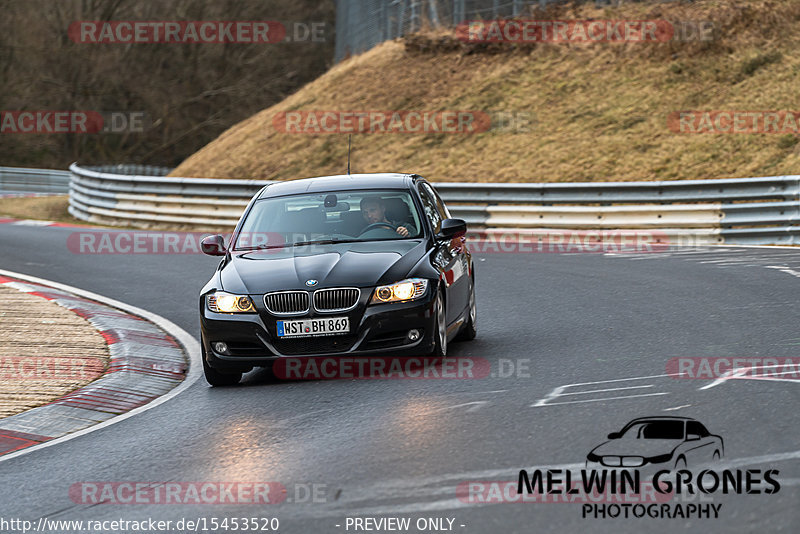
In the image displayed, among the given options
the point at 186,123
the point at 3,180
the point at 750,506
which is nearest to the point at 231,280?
the point at 750,506

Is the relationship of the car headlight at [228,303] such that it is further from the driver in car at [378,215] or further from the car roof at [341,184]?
the car roof at [341,184]

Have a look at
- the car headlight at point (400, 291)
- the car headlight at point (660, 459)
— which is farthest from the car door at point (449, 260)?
the car headlight at point (660, 459)

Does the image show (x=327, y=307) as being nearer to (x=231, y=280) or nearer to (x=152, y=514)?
(x=231, y=280)

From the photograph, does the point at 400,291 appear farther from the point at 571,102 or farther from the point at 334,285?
the point at 571,102

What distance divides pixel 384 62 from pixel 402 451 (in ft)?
108

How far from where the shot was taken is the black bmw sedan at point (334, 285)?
8664 mm

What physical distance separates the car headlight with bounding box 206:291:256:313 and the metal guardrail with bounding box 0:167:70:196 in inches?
1489

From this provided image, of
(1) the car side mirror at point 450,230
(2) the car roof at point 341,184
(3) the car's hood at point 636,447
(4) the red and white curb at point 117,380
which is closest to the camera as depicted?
(3) the car's hood at point 636,447

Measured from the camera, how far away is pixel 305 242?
984 cm

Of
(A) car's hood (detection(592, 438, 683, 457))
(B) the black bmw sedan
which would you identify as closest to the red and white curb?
(B) the black bmw sedan

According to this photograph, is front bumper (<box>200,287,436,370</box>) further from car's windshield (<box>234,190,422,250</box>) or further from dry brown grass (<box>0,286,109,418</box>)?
dry brown grass (<box>0,286,109,418</box>)

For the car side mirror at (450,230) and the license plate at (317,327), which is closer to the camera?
the license plate at (317,327)

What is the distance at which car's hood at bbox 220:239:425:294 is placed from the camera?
8.78 metres

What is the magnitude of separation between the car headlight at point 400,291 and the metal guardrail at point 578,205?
449 inches
